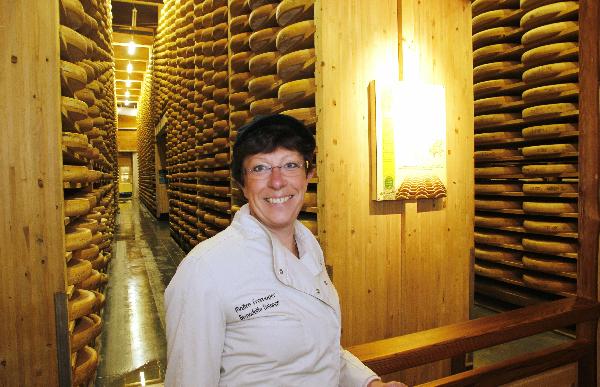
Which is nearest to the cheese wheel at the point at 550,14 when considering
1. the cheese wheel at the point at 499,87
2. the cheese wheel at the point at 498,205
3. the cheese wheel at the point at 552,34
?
the cheese wheel at the point at 552,34

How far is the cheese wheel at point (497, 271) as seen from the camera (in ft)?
17.0

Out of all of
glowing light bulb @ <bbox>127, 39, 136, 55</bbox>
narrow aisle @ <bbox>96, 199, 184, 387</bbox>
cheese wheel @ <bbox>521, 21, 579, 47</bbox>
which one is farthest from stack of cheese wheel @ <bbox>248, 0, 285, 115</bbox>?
glowing light bulb @ <bbox>127, 39, 136, 55</bbox>

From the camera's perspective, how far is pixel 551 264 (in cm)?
457

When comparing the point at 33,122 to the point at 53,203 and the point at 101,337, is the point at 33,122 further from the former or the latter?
the point at 101,337

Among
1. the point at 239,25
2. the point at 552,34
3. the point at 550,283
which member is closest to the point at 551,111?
the point at 552,34

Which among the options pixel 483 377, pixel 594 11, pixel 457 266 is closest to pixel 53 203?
pixel 483 377

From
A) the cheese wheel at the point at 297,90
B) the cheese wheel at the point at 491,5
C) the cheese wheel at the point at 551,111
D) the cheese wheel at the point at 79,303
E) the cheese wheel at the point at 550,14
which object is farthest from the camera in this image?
the cheese wheel at the point at 491,5

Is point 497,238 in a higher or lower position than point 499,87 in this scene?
lower

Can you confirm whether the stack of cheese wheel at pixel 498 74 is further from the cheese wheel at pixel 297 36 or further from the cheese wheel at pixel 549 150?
the cheese wheel at pixel 297 36

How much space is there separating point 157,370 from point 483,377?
2603mm

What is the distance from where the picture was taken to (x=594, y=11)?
7.72 ft

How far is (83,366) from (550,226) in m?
4.43

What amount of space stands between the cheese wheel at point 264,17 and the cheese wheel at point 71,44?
4.81ft

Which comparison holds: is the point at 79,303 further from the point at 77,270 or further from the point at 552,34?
the point at 552,34
